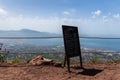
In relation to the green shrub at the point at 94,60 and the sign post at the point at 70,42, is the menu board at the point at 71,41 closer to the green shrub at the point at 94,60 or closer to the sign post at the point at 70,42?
the sign post at the point at 70,42

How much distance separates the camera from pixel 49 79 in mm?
8906

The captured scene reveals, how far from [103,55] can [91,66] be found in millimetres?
2150

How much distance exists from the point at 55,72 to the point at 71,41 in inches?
54.5

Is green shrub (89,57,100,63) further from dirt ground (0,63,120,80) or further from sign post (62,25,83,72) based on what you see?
sign post (62,25,83,72)

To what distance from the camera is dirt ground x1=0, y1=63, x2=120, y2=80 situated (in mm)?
9143

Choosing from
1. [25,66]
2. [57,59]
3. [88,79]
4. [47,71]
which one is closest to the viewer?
[88,79]

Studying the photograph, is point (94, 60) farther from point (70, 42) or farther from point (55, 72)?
point (55, 72)

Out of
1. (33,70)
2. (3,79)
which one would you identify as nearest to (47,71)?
(33,70)

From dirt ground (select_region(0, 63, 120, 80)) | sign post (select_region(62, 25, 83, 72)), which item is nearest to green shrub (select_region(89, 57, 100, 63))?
dirt ground (select_region(0, 63, 120, 80))

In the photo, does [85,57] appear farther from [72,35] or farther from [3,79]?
[3,79]

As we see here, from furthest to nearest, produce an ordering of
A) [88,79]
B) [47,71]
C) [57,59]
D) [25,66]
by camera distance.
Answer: [57,59], [25,66], [47,71], [88,79]

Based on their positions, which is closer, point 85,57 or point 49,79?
point 49,79

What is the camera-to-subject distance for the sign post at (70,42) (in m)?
10.1

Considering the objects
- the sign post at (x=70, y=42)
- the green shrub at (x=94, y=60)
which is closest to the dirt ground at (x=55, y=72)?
the sign post at (x=70, y=42)
